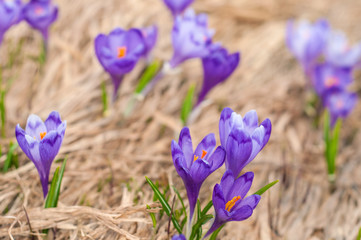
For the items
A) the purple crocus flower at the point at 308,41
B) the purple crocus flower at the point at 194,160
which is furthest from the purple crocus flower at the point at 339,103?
the purple crocus flower at the point at 194,160

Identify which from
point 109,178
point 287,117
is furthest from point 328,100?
point 109,178

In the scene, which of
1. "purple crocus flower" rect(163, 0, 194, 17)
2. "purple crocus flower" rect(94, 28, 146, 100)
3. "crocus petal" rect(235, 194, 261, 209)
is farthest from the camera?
"purple crocus flower" rect(163, 0, 194, 17)

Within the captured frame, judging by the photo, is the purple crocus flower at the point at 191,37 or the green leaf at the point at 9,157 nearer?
the green leaf at the point at 9,157

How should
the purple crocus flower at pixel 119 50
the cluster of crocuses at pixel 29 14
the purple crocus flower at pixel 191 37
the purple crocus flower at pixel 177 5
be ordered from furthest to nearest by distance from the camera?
the purple crocus flower at pixel 177 5, the purple crocus flower at pixel 191 37, the cluster of crocuses at pixel 29 14, the purple crocus flower at pixel 119 50

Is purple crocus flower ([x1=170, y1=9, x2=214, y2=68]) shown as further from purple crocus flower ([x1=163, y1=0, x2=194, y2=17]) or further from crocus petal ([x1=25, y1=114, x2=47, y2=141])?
crocus petal ([x1=25, y1=114, x2=47, y2=141])

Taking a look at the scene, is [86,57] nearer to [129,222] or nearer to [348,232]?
[129,222]

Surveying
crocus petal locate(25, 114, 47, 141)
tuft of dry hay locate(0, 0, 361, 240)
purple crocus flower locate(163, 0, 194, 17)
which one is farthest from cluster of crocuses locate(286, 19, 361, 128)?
crocus petal locate(25, 114, 47, 141)

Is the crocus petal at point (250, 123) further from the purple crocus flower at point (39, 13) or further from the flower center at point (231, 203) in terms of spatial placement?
the purple crocus flower at point (39, 13)
